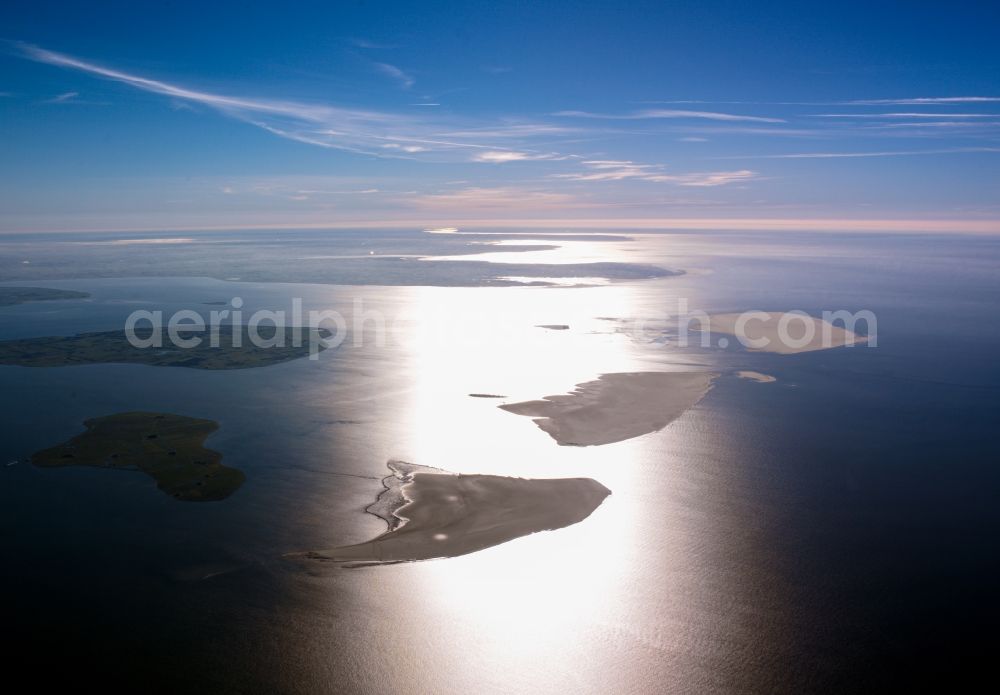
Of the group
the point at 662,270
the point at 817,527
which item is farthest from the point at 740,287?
the point at 817,527

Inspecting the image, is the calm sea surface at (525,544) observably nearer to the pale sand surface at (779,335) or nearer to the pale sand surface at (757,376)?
the pale sand surface at (757,376)

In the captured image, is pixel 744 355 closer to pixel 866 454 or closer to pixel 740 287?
pixel 866 454

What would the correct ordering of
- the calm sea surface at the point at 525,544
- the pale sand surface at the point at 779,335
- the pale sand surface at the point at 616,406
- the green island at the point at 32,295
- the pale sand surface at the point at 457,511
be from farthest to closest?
the green island at the point at 32,295 → the pale sand surface at the point at 779,335 → the pale sand surface at the point at 616,406 → the pale sand surface at the point at 457,511 → the calm sea surface at the point at 525,544

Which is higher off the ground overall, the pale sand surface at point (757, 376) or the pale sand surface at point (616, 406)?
the pale sand surface at point (757, 376)

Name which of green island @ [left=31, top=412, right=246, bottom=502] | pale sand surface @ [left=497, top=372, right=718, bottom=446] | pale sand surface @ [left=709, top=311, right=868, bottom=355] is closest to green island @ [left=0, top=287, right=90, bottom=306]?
→ green island @ [left=31, top=412, right=246, bottom=502]

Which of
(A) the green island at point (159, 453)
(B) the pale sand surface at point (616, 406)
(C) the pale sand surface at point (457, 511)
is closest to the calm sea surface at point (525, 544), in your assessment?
(C) the pale sand surface at point (457, 511)

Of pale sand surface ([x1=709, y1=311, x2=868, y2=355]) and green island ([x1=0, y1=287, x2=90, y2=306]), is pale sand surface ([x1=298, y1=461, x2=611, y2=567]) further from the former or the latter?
green island ([x1=0, y1=287, x2=90, y2=306])
